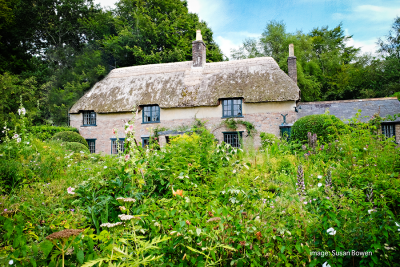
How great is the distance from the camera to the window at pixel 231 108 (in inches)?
561

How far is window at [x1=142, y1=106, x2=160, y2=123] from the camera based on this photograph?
15.6m

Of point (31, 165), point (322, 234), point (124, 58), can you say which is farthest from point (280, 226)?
point (124, 58)

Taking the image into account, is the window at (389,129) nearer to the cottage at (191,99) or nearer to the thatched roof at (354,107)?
the thatched roof at (354,107)

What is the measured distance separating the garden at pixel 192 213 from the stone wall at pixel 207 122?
27.0 feet

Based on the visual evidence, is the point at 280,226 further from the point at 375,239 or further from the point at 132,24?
the point at 132,24

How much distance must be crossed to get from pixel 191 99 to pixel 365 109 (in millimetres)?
9975

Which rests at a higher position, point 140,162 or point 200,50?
point 200,50

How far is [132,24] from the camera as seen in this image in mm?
22203

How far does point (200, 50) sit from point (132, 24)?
9.37 m

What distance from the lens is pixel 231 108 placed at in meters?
14.3

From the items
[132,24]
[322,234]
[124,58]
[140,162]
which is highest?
[132,24]

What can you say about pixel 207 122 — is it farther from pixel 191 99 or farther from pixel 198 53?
pixel 198 53

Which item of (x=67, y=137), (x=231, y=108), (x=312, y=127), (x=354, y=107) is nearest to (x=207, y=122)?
(x=231, y=108)

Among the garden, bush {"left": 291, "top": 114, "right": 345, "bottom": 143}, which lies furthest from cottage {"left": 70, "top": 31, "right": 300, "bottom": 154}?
the garden
